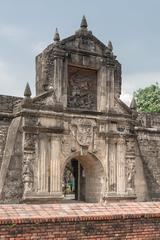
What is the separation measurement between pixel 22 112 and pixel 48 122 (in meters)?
0.93

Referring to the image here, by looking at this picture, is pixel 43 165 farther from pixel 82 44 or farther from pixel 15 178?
pixel 82 44

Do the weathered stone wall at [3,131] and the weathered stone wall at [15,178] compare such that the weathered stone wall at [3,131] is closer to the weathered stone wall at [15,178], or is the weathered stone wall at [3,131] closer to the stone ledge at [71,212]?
the weathered stone wall at [15,178]

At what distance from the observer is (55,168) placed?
13039mm

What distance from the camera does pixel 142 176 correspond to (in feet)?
49.7

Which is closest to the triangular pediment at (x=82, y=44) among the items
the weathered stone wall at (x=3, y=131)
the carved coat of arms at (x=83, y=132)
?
the carved coat of arms at (x=83, y=132)

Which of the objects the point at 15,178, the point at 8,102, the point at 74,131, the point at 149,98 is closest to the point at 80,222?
the point at 15,178

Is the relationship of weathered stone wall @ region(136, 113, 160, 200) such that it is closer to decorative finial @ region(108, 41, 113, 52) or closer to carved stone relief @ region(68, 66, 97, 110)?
carved stone relief @ region(68, 66, 97, 110)

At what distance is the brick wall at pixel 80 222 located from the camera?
5.58 metres

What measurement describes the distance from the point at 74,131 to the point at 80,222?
7.61 metres

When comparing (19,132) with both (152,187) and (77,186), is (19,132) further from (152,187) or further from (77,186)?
(152,187)

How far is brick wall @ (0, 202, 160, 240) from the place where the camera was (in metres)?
5.58

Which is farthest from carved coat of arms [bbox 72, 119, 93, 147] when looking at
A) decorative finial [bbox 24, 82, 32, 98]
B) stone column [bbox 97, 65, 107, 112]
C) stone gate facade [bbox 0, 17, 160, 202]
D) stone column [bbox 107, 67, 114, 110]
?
decorative finial [bbox 24, 82, 32, 98]

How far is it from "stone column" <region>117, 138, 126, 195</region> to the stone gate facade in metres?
0.03

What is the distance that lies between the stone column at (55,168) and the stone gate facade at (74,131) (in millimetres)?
31
